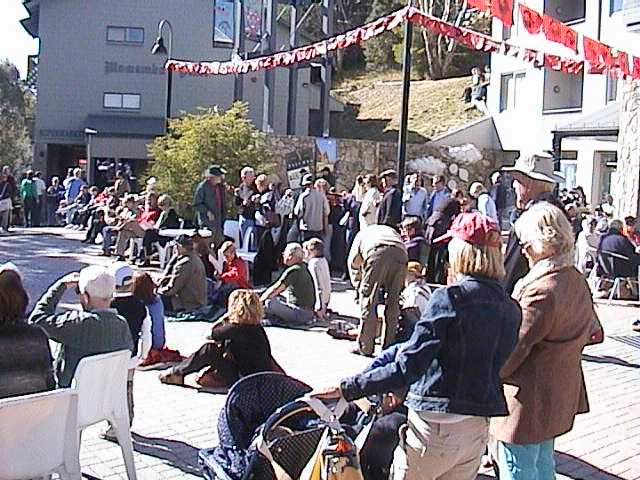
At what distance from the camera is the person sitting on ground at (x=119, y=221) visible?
55.8 ft

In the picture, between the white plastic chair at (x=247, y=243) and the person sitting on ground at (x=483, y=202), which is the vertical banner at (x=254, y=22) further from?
the person sitting on ground at (x=483, y=202)

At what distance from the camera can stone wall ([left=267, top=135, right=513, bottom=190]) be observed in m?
26.4

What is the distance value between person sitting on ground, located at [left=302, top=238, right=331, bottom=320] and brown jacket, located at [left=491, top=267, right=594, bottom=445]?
274 inches

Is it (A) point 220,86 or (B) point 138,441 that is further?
(A) point 220,86

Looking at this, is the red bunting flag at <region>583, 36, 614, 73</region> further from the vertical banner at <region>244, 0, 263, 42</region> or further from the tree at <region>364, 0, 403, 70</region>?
the tree at <region>364, 0, 403, 70</region>

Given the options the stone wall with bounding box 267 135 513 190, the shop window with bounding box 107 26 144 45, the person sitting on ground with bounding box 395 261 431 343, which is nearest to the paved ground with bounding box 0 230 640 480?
the person sitting on ground with bounding box 395 261 431 343

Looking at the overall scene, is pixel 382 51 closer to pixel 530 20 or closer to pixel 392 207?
pixel 392 207

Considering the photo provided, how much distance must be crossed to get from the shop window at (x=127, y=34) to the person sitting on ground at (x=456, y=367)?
1325 inches

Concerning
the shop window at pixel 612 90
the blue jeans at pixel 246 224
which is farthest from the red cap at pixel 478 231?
the shop window at pixel 612 90

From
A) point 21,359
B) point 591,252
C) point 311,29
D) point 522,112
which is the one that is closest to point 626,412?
point 21,359

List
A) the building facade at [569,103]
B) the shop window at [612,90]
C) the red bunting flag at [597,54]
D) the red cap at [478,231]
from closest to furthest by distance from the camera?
the red cap at [478,231] < the red bunting flag at [597,54] < the building facade at [569,103] < the shop window at [612,90]

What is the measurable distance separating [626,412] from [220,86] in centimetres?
3016

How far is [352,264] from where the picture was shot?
912 centimetres

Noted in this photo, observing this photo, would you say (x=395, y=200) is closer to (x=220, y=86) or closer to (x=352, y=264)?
(x=352, y=264)
